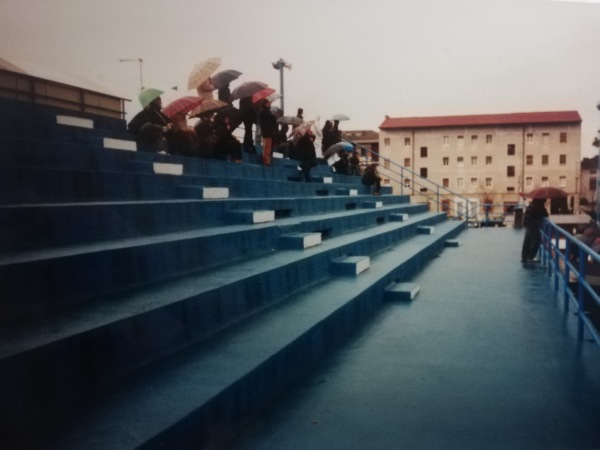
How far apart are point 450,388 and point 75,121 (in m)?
4.70

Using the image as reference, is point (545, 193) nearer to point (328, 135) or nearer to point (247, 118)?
point (328, 135)

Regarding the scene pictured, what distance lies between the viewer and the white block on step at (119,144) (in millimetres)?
4733

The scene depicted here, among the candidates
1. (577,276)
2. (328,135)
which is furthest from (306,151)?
(577,276)

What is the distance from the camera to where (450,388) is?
106 inches

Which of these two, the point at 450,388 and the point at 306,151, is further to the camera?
the point at 306,151

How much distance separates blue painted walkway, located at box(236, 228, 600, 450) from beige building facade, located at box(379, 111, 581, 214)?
1339 cm

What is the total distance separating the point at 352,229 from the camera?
6.82 meters

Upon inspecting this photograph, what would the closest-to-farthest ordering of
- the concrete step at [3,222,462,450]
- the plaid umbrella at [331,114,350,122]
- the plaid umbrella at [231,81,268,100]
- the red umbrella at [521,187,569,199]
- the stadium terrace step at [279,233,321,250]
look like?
the concrete step at [3,222,462,450] < the stadium terrace step at [279,233,321,250] < the plaid umbrella at [231,81,268,100] < the red umbrella at [521,187,569,199] < the plaid umbrella at [331,114,350,122]

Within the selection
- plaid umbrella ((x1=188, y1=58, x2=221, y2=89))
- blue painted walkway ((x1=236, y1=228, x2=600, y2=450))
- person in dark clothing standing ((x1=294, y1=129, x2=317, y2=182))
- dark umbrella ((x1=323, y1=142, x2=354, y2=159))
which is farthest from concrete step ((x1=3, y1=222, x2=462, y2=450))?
dark umbrella ((x1=323, y1=142, x2=354, y2=159))

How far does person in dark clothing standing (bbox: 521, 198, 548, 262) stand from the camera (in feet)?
24.1

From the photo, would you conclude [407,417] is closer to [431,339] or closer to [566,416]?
[566,416]

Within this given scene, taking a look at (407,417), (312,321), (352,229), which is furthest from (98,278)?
(352,229)

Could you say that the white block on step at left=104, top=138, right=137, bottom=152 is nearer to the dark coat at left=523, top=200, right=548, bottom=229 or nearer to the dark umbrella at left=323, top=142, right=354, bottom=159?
the dark umbrella at left=323, top=142, right=354, bottom=159

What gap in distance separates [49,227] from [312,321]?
1.76 metres
